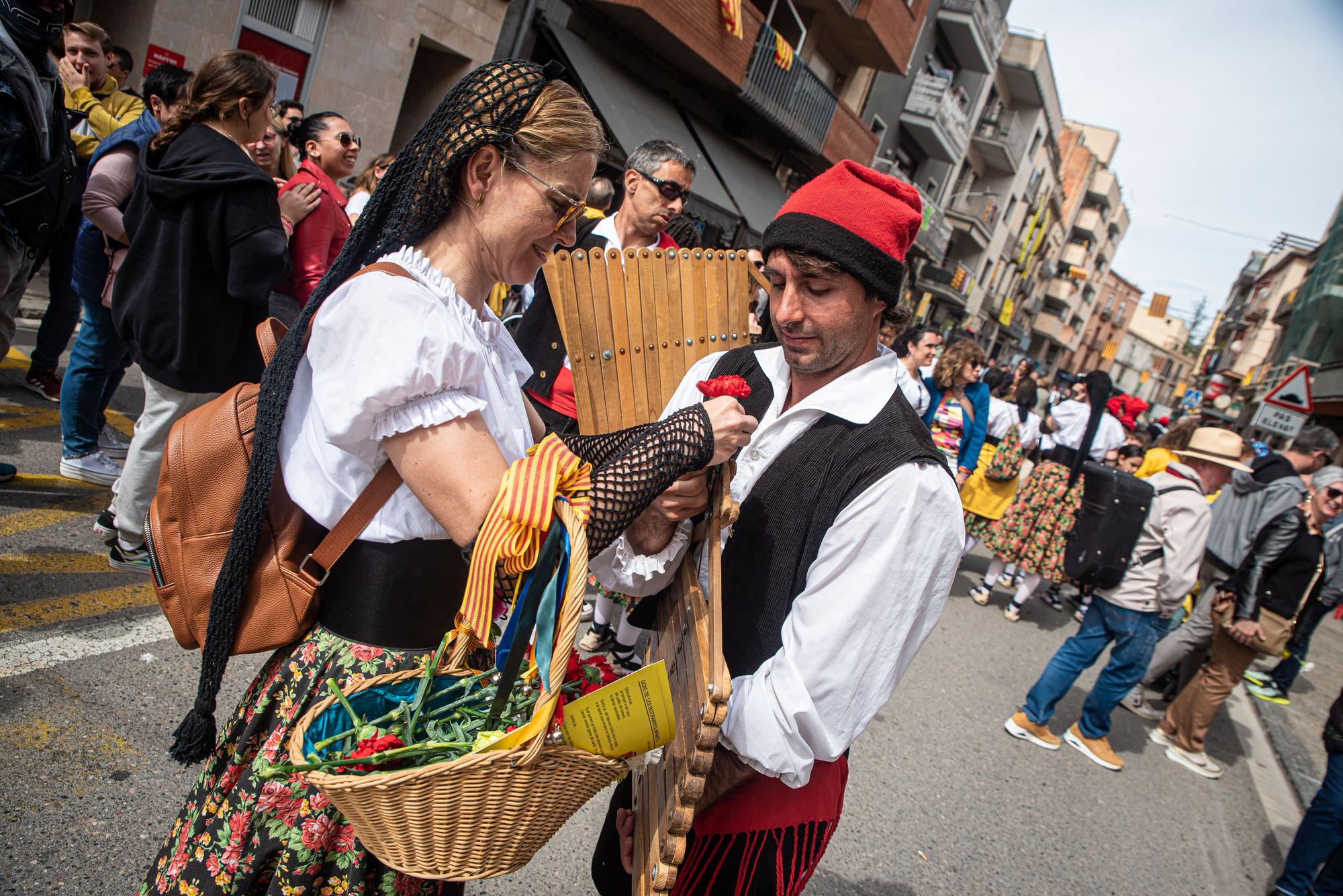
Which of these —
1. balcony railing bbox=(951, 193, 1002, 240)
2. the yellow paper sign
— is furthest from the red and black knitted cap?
balcony railing bbox=(951, 193, 1002, 240)

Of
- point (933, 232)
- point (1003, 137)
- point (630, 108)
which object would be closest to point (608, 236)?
point (630, 108)

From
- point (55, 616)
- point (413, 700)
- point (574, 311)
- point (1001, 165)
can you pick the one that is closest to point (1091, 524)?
point (574, 311)

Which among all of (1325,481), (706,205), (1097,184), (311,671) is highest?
(1097,184)

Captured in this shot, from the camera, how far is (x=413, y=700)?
135cm

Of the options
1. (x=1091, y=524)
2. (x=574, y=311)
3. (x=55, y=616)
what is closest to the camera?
(x=574, y=311)

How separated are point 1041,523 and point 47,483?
278 inches

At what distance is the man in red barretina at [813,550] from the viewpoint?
56.9 inches

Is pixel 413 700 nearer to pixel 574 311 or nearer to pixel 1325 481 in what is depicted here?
pixel 574 311

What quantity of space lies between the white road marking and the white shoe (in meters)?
6.18

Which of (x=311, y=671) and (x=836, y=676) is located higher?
(x=836, y=676)

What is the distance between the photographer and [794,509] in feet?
5.30

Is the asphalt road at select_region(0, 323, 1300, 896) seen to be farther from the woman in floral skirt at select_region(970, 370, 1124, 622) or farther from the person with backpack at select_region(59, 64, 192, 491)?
the woman in floral skirt at select_region(970, 370, 1124, 622)

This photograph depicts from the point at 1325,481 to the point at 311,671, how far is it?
7.31 m

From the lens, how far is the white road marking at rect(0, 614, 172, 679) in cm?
279
